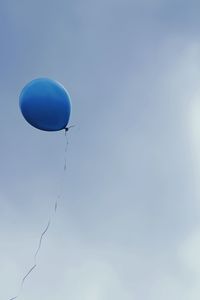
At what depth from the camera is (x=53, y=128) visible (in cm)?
1052

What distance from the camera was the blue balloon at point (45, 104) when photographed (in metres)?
10.2

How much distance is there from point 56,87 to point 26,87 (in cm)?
70

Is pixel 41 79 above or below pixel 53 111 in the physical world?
above

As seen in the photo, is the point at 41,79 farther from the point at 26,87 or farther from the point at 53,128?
the point at 53,128

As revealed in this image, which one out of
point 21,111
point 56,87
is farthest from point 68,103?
point 21,111

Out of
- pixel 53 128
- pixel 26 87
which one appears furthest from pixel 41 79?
pixel 53 128

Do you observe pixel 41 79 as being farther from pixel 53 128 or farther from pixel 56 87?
pixel 53 128

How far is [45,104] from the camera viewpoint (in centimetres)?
1022

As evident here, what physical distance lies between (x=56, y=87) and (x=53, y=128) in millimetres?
926

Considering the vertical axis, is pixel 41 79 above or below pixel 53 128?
above

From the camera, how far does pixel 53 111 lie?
10.3 meters

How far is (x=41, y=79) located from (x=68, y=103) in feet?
2.70

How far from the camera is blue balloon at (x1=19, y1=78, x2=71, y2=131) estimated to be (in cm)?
1023

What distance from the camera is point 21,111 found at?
10562mm
